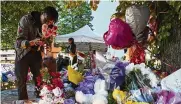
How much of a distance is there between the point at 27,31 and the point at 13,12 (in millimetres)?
7229

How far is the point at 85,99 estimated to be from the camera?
3.42m

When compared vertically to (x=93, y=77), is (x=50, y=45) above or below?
above

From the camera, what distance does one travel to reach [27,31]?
4863 millimetres

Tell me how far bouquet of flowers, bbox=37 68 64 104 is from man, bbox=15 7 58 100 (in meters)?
1.04

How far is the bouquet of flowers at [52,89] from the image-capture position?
3564 mm

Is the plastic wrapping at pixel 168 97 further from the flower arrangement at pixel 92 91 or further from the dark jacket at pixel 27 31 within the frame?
the dark jacket at pixel 27 31

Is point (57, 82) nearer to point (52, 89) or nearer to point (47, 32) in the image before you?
point (52, 89)

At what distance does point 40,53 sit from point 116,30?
1.76m

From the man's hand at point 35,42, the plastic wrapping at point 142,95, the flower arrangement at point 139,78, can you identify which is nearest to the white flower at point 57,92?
the flower arrangement at point 139,78

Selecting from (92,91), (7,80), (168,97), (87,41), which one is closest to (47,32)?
(92,91)

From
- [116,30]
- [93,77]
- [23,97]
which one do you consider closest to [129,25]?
[116,30]

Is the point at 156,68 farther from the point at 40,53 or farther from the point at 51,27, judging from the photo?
the point at 40,53

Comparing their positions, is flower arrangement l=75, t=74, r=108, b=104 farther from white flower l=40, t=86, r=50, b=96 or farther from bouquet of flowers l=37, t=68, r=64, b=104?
white flower l=40, t=86, r=50, b=96

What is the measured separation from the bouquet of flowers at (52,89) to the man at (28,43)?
104cm
